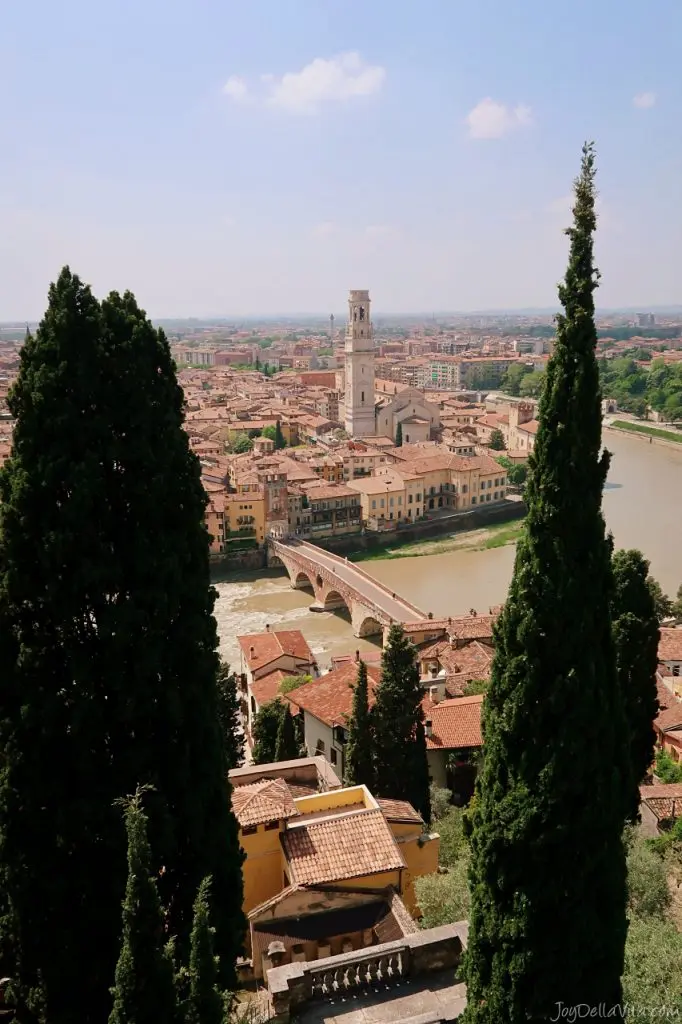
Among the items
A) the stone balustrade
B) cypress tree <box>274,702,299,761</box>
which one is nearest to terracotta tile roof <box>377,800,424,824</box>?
the stone balustrade

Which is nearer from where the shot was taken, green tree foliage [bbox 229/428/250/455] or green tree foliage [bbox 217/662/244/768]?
green tree foliage [bbox 217/662/244/768]

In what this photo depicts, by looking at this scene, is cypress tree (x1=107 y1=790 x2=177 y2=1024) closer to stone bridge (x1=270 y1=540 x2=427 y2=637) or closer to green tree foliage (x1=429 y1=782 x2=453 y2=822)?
green tree foliage (x1=429 y1=782 x2=453 y2=822)

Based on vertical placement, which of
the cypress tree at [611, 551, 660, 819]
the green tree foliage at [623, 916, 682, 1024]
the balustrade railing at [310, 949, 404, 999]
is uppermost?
the cypress tree at [611, 551, 660, 819]

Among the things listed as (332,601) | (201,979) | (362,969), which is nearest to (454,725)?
(362,969)

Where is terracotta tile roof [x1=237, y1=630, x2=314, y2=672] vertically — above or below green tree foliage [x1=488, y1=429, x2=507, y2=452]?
below

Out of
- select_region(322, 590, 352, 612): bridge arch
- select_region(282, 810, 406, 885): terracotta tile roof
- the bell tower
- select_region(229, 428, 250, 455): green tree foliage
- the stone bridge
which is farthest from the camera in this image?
the bell tower

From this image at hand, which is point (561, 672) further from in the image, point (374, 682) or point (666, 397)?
point (666, 397)

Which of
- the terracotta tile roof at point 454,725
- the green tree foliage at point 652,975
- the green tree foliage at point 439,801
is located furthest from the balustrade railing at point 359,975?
the terracotta tile roof at point 454,725

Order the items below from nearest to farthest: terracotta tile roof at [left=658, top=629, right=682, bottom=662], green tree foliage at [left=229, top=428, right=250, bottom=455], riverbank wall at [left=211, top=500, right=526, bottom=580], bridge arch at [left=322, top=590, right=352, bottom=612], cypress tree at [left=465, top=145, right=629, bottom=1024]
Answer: cypress tree at [left=465, top=145, right=629, bottom=1024] < terracotta tile roof at [left=658, top=629, right=682, bottom=662] < bridge arch at [left=322, top=590, right=352, bottom=612] < riverbank wall at [left=211, top=500, right=526, bottom=580] < green tree foliage at [left=229, top=428, right=250, bottom=455]
